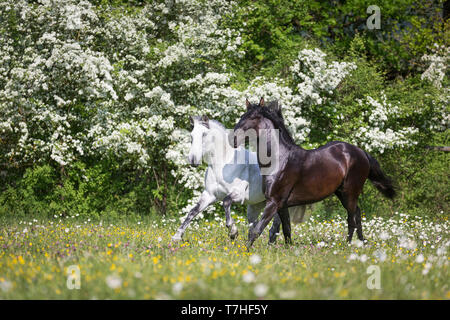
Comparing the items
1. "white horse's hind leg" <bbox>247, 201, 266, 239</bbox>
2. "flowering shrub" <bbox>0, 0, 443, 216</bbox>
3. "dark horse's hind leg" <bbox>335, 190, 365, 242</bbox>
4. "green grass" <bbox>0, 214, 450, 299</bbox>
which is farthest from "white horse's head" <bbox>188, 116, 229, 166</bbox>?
"flowering shrub" <bbox>0, 0, 443, 216</bbox>

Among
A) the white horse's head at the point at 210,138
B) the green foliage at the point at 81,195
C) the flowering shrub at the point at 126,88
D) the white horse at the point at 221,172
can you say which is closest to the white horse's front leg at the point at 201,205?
the white horse at the point at 221,172

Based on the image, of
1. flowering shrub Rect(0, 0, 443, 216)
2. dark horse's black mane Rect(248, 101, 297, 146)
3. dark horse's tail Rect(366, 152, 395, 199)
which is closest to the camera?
dark horse's black mane Rect(248, 101, 297, 146)

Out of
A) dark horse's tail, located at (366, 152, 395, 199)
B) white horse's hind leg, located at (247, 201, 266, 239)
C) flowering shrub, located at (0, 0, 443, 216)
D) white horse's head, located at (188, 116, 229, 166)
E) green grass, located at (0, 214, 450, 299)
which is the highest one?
flowering shrub, located at (0, 0, 443, 216)

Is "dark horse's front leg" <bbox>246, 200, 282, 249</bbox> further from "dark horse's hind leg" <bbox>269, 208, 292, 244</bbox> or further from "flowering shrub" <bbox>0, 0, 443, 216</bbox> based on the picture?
"flowering shrub" <bbox>0, 0, 443, 216</bbox>

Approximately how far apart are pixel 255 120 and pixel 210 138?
3.54 feet

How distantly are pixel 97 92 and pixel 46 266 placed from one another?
765cm

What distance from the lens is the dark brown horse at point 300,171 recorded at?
6773 millimetres

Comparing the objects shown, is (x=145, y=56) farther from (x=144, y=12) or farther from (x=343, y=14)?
(x=343, y=14)

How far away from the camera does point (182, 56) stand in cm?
1168

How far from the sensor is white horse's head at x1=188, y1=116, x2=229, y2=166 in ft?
24.6

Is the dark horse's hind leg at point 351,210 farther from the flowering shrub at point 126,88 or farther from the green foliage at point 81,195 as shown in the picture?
the green foliage at point 81,195
